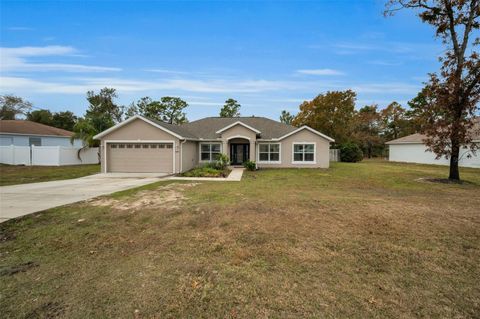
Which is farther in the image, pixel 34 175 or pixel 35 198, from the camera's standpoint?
pixel 34 175

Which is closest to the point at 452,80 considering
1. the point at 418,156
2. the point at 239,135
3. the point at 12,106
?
the point at 239,135

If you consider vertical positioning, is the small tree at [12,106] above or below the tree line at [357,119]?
above

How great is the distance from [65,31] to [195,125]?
12.0 metres

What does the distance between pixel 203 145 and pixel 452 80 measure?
17.0 meters

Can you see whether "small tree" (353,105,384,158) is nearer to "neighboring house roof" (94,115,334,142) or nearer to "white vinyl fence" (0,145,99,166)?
"neighboring house roof" (94,115,334,142)

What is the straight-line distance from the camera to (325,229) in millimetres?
5641

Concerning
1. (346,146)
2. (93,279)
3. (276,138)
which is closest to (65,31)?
(276,138)

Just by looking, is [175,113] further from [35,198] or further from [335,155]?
[35,198]

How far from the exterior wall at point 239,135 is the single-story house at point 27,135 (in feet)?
71.6

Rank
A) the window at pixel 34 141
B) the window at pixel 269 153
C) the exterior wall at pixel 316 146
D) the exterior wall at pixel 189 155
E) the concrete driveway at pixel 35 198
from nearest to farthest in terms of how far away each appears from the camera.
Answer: the concrete driveway at pixel 35 198 < the exterior wall at pixel 189 155 < the exterior wall at pixel 316 146 < the window at pixel 269 153 < the window at pixel 34 141

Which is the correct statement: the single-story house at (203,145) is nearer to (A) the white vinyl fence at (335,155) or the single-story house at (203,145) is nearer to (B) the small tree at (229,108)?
(A) the white vinyl fence at (335,155)

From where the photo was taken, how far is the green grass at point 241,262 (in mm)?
2969

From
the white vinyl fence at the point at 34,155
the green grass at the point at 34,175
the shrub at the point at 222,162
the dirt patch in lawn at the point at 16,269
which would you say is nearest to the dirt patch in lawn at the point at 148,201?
the dirt patch in lawn at the point at 16,269

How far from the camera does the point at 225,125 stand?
79.5 feet
